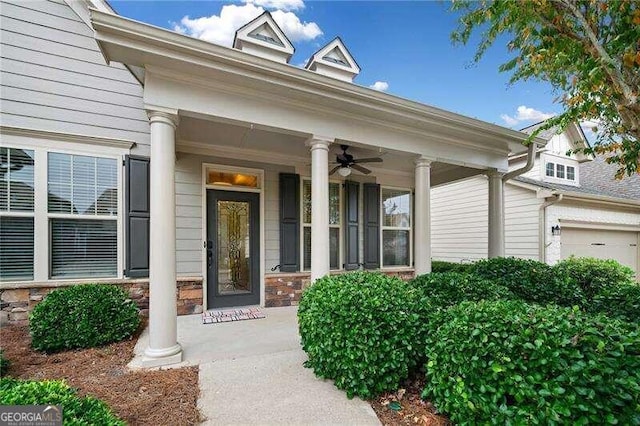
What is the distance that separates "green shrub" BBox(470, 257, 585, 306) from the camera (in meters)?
3.73

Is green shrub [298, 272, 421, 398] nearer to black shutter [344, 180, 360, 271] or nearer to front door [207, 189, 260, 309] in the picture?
front door [207, 189, 260, 309]

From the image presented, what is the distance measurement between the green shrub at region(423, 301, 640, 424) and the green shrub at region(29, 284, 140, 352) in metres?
3.40

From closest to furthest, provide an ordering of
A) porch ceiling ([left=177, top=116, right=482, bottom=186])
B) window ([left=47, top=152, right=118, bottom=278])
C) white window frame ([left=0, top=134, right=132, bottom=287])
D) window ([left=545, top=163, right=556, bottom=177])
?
white window frame ([left=0, top=134, right=132, bottom=287]) < window ([left=47, top=152, right=118, bottom=278]) < porch ceiling ([left=177, top=116, right=482, bottom=186]) < window ([left=545, top=163, right=556, bottom=177])

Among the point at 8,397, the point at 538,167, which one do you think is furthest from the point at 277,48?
the point at 538,167

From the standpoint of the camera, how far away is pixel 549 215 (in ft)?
25.8

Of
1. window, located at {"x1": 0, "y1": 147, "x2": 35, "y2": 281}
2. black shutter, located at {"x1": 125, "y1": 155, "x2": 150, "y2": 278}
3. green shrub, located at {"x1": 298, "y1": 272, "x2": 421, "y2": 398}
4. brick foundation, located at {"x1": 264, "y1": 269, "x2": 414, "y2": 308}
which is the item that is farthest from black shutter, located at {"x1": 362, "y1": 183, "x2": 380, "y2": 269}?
window, located at {"x1": 0, "y1": 147, "x2": 35, "y2": 281}

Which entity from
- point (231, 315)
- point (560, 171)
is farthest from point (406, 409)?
point (560, 171)

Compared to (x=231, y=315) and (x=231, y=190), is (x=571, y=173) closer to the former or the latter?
(x=231, y=190)

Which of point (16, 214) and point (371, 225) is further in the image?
point (371, 225)

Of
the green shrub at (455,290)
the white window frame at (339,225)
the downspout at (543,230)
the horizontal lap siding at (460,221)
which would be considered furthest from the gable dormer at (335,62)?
the downspout at (543,230)

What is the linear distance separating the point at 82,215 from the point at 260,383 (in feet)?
11.1

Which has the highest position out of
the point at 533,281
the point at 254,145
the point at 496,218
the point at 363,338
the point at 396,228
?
the point at 254,145

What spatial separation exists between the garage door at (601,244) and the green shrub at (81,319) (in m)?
9.89

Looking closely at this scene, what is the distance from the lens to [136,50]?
9.06 feet
